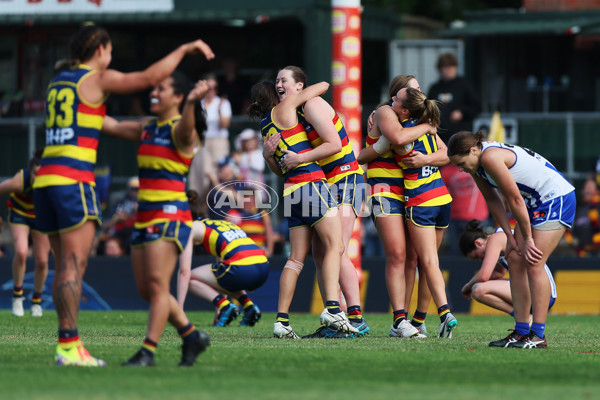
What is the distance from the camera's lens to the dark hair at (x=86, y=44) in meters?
7.17

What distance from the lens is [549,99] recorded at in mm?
→ 21859

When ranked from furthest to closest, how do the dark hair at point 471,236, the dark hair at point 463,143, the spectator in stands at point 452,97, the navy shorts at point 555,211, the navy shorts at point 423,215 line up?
1. the spectator in stands at point 452,97
2. the dark hair at point 471,236
3. the navy shorts at point 423,215
4. the navy shorts at point 555,211
5. the dark hair at point 463,143

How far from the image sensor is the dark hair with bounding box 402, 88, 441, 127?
376 inches

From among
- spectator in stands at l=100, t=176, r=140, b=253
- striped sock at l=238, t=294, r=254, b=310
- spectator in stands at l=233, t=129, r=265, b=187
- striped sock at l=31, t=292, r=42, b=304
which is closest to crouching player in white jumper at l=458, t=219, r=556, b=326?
striped sock at l=238, t=294, r=254, b=310

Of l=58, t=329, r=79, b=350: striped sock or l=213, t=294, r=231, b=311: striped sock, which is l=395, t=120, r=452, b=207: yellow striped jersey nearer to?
l=213, t=294, r=231, b=311: striped sock

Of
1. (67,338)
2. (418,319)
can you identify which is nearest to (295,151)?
(418,319)

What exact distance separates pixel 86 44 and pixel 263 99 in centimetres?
273

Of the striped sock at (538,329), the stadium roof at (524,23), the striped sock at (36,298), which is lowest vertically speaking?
the striped sock at (36,298)

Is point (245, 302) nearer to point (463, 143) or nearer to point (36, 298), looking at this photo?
point (36, 298)

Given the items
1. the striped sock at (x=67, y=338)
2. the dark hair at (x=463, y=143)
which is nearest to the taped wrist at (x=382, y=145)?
the dark hair at (x=463, y=143)

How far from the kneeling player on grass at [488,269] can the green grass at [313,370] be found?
967mm

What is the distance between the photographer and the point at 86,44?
7168mm

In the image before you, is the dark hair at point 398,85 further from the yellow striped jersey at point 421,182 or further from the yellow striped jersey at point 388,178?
the yellow striped jersey at point 388,178

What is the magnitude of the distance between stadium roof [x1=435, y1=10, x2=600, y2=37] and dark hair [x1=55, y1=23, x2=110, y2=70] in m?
14.8
